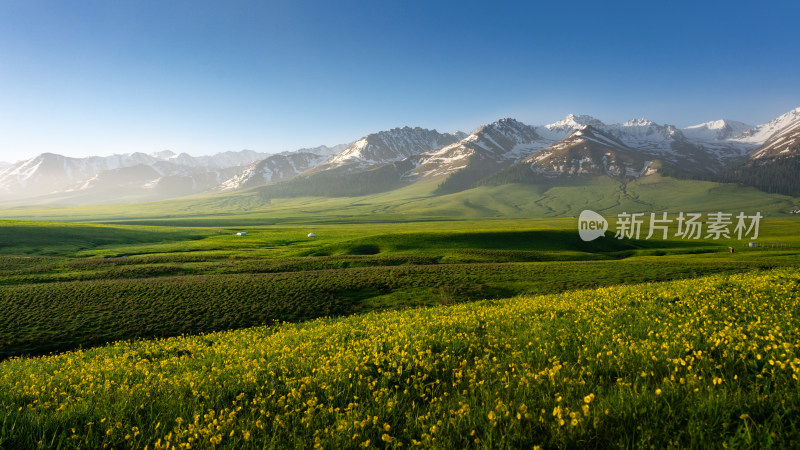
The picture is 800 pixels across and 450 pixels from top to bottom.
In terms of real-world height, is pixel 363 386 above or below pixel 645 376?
below

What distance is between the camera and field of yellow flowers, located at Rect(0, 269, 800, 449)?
14.7ft

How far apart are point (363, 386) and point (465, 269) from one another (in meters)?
49.1

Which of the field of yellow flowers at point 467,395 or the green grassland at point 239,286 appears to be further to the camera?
the green grassland at point 239,286

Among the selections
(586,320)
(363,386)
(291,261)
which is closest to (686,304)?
(586,320)

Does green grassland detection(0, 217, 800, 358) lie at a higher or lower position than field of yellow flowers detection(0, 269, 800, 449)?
lower

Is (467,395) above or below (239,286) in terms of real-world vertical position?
above

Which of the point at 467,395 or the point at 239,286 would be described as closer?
the point at 467,395

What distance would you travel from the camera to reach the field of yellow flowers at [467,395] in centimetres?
448

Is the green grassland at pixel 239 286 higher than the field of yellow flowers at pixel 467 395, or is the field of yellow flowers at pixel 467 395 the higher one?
the field of yellow flowers at pixel 467 395

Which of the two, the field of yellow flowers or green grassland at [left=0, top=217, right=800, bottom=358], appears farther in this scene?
green grassland at [left=0, top=217, right=800, bottom=358]

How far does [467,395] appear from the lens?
5.98 m

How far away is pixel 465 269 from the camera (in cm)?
5441

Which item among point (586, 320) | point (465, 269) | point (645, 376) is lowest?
point (465, 269)

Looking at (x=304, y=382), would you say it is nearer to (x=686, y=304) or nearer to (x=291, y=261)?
(x=686, y=304)
